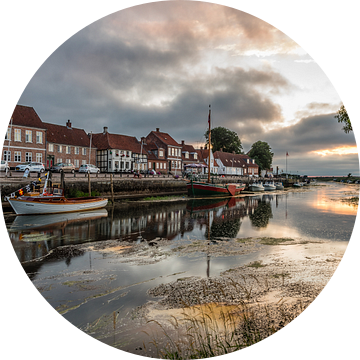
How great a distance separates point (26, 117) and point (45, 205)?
3059 cm

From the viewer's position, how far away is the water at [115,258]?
6.43m

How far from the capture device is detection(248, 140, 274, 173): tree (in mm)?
100575

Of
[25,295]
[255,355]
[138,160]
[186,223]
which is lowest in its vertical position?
[186,223]

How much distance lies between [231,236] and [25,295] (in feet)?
44.7

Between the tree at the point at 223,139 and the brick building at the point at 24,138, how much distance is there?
5562 cm

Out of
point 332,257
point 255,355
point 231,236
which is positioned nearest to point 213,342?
point 255,355

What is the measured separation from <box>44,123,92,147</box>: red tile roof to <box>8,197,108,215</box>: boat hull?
30458 millimetres

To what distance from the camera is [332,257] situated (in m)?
10.4

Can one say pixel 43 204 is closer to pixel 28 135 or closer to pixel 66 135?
pixel 28 135

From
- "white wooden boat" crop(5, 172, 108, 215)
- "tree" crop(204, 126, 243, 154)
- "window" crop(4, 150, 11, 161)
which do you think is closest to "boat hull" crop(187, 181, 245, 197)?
"white wooden boat" crop(5, 172, 108, 215)

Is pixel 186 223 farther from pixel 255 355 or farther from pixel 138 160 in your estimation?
pixel 138 160

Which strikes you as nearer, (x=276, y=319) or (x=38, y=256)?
(x=276, y=319)

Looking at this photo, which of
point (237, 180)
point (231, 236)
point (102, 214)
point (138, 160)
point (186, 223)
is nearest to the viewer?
point (231, 236)

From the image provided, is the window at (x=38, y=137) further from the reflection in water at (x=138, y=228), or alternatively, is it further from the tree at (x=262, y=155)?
the tree at (x=262, y=155)
